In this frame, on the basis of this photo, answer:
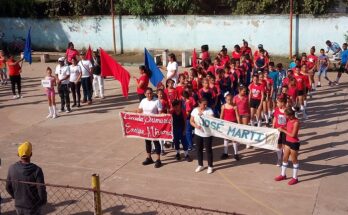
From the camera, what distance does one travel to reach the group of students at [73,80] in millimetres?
14859

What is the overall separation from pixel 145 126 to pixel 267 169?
9.05 feet

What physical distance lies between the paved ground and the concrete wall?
326 inches

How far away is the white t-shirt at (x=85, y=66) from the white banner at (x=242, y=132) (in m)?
6.95

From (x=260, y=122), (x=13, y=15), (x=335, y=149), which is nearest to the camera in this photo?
(x=335, y=149)

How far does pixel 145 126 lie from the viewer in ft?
34.9

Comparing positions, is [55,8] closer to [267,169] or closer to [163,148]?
[163,148]

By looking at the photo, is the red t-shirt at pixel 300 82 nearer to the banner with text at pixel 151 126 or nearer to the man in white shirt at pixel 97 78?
the banner with text at pixel 151 126

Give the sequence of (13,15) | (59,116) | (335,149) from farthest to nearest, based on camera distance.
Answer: (13,15) < (59,116) < (335,149)

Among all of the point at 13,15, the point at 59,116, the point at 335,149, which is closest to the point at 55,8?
the point at 13,15

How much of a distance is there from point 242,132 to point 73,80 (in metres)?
7.36

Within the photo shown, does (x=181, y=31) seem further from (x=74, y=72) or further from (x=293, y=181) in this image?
(x=293, y=181)

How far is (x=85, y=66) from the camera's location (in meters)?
15.9

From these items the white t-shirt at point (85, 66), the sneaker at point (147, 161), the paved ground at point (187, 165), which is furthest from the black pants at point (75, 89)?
the sneaker at point (147, 161)

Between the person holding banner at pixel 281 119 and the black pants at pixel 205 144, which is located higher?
the person holding banner at pixel 281 119
